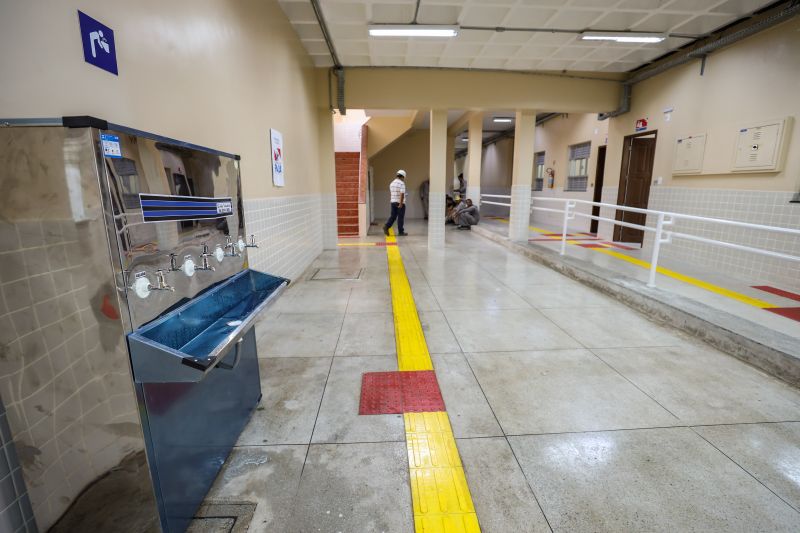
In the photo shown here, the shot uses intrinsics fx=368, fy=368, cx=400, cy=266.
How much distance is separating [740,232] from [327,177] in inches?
275

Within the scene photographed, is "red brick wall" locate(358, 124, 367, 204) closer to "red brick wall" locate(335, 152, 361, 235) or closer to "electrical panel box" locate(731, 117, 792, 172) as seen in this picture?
"red brick wall" locate(335, 152, 361, 235)

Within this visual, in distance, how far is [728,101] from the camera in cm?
543

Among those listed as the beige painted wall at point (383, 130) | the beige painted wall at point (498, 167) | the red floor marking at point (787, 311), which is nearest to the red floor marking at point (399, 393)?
the red floor marking at point (787, 311)

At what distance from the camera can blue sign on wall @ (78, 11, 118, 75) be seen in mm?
1636

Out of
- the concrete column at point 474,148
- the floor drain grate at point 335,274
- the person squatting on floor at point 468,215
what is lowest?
the floor drain grate at point 335,274

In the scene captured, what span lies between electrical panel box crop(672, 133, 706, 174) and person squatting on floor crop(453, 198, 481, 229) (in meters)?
5.17

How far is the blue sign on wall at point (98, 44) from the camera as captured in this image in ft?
5.37

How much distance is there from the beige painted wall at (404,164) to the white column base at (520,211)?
6.82 metres

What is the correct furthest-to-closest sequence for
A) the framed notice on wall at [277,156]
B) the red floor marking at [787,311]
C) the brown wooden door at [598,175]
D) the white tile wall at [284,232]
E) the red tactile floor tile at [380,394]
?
the brown wooden door at [598,175], the framed notice on wall at [277,156], the white tile wall at [284,232], the red floor marking at [787,311], the red tactile floor tile at [380,394]

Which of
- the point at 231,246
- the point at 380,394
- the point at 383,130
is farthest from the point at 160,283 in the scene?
the point at 383,130

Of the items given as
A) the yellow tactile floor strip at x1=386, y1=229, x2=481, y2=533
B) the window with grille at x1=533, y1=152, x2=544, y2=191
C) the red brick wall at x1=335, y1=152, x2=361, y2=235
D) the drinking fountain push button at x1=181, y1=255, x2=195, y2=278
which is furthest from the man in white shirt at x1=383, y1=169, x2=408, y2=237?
the drinking fountain push button at x1=181, y1=255, x2=195, y2=278

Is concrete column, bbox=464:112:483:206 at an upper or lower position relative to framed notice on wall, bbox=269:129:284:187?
upper

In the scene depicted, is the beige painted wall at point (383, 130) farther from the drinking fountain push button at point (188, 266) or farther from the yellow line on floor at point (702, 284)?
the drinking fountain push button at point (188, 266)

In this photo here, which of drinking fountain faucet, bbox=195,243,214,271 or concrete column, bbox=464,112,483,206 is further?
concrete column, bbox=464,112,483,206
